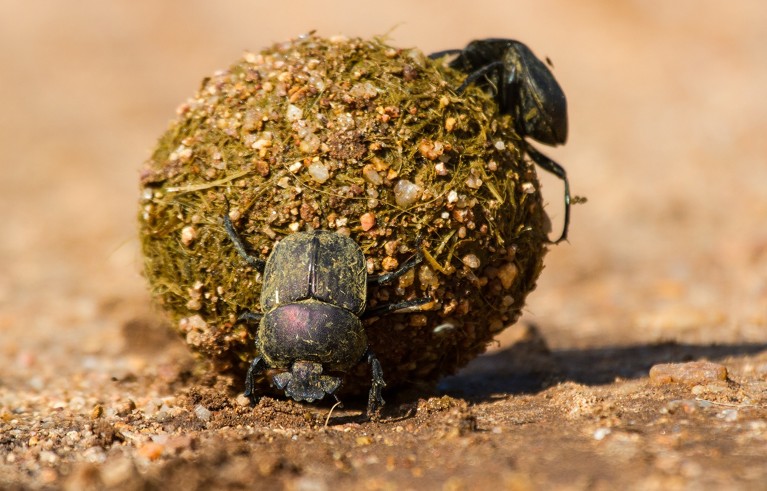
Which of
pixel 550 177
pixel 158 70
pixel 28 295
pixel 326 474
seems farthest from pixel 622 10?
pixel 326 474

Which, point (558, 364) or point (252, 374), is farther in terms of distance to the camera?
point (558, 364)

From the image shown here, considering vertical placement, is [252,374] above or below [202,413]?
above

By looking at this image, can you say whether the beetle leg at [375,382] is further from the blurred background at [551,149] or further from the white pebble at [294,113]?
the blurred background at [551,149]

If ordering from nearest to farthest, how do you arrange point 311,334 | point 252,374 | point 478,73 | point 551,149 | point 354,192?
point 311,334
point 354,192
point 252,374
point 478,73
point 551,149

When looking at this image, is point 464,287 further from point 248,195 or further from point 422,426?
point 248,195

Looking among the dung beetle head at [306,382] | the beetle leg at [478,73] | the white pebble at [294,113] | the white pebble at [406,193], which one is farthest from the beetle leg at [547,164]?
the dung beetle head at [306,382]

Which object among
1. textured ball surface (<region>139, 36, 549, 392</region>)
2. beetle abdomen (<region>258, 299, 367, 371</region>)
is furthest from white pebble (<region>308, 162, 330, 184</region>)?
beetle abdomen (<region>258, 299, 367, 371</region>)

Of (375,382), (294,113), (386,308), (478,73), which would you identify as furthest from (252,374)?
(478,73)

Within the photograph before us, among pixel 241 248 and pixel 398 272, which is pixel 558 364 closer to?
pixel 398 272
